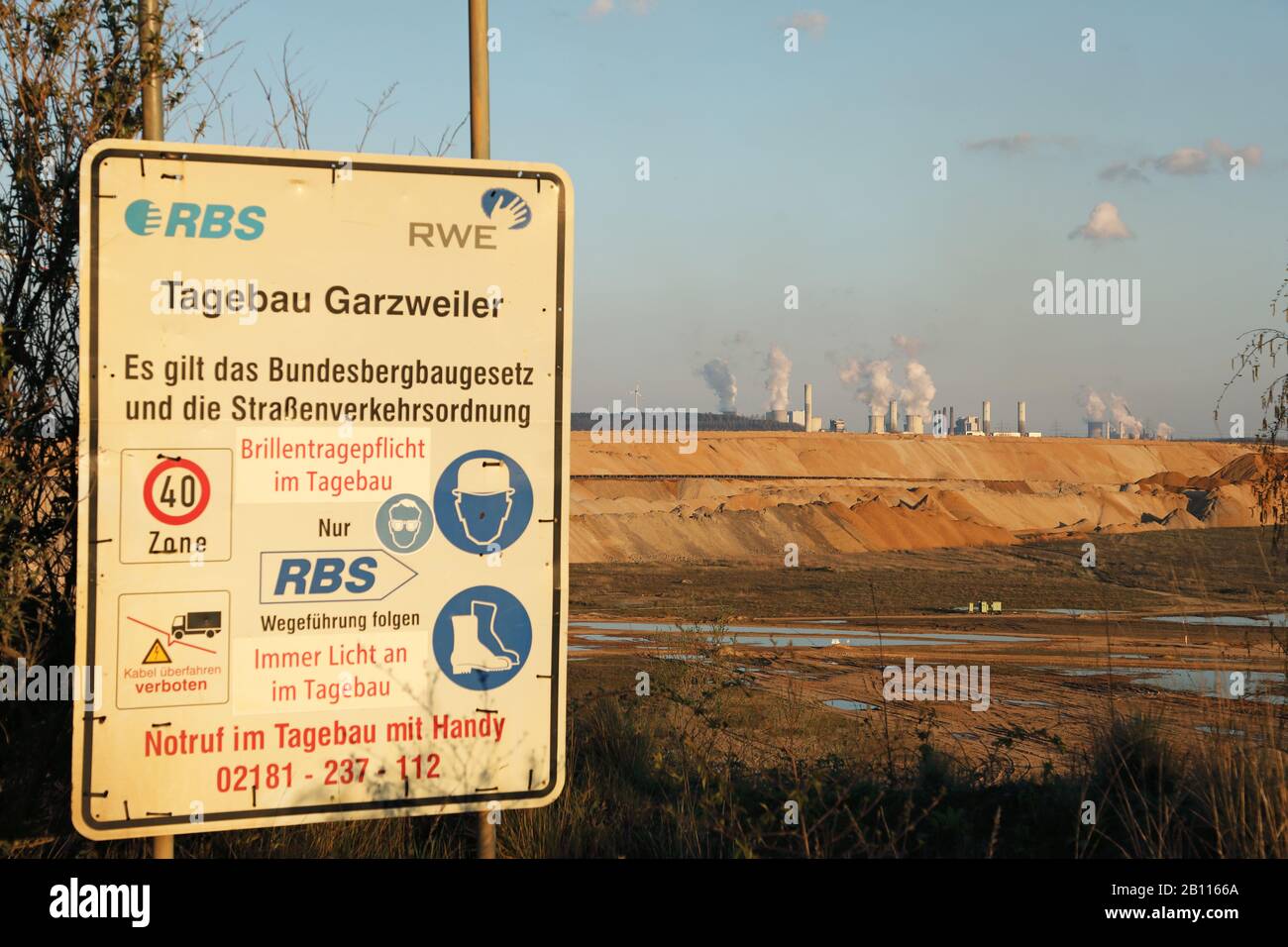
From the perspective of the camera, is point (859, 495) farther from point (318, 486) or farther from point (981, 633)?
point (318, 486)

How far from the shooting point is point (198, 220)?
139 inches

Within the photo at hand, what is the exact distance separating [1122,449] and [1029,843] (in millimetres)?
98107

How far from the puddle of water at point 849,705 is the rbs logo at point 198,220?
1081cm

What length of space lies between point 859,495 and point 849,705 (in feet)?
122

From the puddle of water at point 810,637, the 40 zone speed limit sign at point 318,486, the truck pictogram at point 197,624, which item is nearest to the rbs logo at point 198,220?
the 40 zone speed limit sign at point 318,486

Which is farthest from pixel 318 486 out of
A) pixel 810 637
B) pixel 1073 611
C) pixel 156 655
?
pixel 1073 611

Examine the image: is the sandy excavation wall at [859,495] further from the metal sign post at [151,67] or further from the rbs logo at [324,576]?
the metal sign post at [151,67]

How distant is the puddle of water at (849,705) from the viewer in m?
13.1

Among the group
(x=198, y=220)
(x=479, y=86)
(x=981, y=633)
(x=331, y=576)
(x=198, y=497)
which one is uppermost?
(x=479, y=86)

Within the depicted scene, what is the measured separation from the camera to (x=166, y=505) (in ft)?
11.3

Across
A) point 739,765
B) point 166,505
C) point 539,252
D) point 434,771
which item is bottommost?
point 739,765

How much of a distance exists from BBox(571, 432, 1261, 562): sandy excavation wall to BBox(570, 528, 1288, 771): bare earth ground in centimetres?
242
